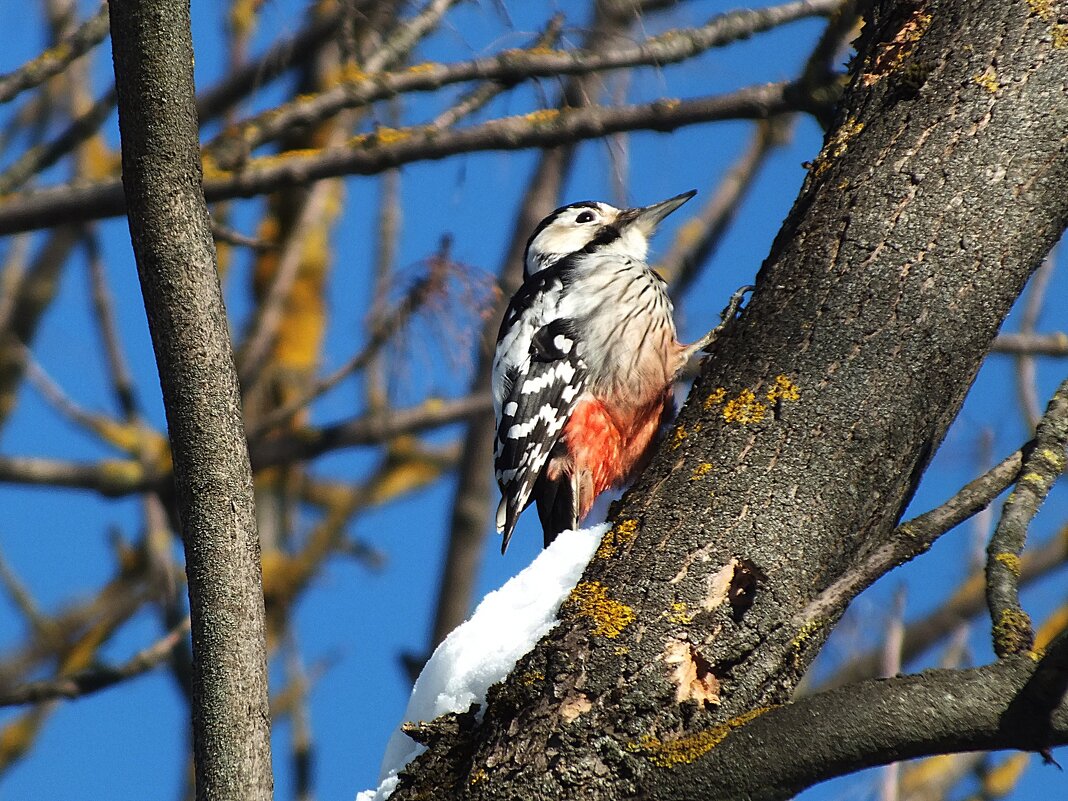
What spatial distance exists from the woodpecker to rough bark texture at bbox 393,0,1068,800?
2.06 metres

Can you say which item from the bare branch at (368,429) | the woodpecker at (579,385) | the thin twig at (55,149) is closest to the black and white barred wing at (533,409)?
the woodpecker at (579,385)

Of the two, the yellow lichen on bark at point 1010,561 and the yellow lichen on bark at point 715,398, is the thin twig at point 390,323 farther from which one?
the yellow lichen on bark at point 1010,561

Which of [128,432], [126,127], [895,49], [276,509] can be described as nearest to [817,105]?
[895,49]

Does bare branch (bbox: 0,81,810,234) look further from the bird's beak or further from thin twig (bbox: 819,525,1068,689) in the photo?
thin twig (bbox: 819,525,1068,689)

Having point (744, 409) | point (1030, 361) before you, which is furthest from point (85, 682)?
point (1030, 361)

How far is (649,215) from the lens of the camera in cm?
604

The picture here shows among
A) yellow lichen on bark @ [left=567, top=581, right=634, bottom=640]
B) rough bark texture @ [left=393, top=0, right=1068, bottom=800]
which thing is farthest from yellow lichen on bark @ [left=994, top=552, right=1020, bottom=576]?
yellow lichen on bark @ [left=567, top=581, right=634, bottom=640]

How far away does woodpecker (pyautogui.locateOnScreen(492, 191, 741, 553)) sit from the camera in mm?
5043

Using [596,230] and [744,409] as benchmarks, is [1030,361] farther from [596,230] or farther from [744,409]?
[744,409]

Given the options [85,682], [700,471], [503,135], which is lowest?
[700,471]

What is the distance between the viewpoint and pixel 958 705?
1.92 metres

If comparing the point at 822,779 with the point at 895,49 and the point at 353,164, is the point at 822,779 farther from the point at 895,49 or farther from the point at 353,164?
the point at 353,164

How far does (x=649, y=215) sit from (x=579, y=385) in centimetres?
120

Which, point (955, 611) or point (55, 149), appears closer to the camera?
point (55, 149)
